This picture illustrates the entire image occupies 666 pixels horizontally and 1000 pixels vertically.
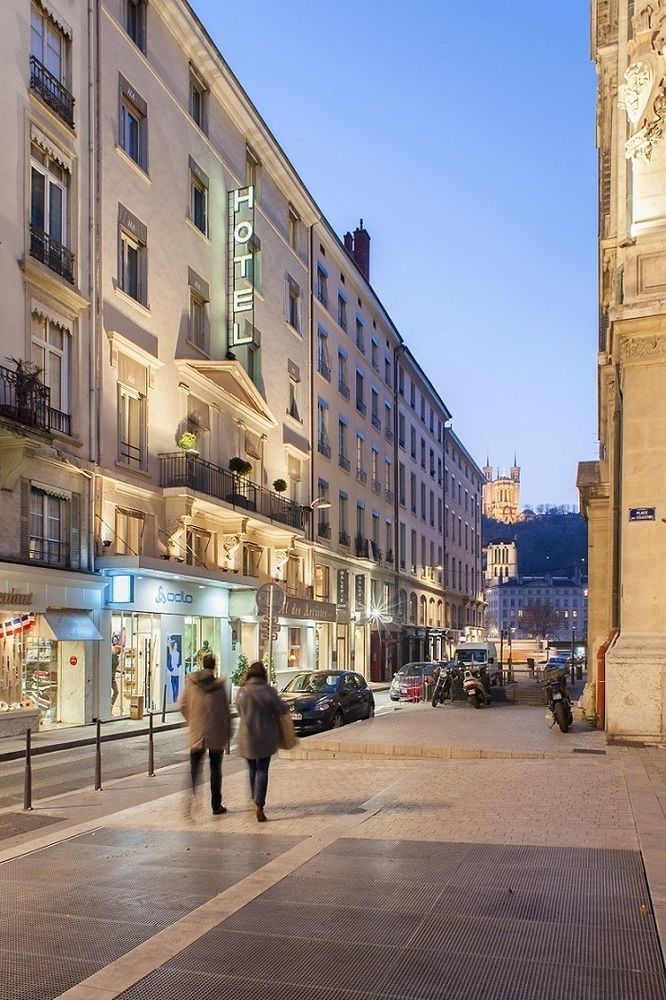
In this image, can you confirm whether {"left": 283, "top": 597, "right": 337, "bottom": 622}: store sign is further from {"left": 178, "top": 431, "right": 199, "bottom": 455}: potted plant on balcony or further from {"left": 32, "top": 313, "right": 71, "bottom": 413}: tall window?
{"left": 32, "top": 313, "right": 71, "bottom": 413}: tall window

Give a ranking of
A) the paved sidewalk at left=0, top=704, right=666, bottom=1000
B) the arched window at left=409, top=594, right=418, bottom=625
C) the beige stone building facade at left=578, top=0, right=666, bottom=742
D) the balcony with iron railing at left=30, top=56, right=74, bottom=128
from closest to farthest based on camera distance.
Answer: the paved sidewalk at left=0, top=704, right=666, bottom=1000 → the beige stone building facade at left=578, top=0, right=666, bottom=742 → the balcony with iron railing at left=30, top=56, right=74, bottom=128 → the arched window at left=409, top=594, right=418, bottom=625

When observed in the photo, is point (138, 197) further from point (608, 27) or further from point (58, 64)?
point (608, 27)

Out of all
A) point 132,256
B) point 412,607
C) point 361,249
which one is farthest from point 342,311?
point 132,256

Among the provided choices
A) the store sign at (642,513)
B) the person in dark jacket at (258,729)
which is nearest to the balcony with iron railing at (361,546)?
the store sign at (642,513)

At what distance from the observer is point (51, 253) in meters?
22.2

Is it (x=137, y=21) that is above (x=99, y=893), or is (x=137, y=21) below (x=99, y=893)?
above

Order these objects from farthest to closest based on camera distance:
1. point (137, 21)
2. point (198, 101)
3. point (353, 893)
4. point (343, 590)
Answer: point (343, 590)
point (198, 101)
point (137, 21)
point (353, 893)

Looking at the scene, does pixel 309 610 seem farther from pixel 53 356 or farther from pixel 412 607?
pixel 412 607

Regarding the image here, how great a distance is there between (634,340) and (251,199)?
68.9ft

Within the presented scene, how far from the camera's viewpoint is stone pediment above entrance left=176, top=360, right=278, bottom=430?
2927cm

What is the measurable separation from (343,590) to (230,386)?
1666cm

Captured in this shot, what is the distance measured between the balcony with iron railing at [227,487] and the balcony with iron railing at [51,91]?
30.7ft

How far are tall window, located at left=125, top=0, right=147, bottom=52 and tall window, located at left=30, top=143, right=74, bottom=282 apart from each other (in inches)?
259

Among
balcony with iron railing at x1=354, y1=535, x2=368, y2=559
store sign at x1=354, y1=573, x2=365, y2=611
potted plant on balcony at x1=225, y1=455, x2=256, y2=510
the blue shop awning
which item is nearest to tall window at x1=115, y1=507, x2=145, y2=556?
the blue shop awning
